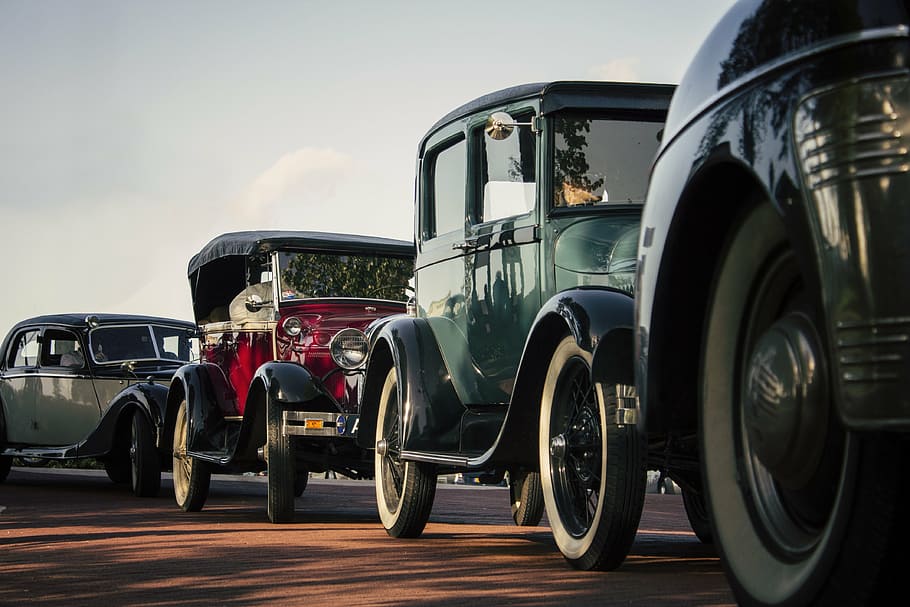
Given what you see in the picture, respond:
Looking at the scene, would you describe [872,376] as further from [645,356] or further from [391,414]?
[391,414]

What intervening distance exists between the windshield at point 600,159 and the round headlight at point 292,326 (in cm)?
435

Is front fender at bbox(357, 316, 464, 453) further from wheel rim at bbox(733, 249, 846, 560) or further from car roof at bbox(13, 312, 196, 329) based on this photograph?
car roof at bbox(13, 312, 196, 329)

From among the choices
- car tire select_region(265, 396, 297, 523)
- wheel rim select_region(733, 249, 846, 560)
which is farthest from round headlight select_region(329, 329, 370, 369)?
wheel rim select_region(733, 249, 846, 560)

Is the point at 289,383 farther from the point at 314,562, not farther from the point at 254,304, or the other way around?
the point at 314,562

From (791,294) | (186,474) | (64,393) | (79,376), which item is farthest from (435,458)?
(64,393)

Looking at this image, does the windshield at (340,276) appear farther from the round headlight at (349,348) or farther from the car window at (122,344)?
the car window at (122,344)

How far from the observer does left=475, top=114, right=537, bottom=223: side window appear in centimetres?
709

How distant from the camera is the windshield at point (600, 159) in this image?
273 inches

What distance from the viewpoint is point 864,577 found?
106 inches

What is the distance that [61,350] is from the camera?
49.8 ft

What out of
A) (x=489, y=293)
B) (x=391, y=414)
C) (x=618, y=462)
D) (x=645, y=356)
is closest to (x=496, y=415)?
(x=489, y=293)

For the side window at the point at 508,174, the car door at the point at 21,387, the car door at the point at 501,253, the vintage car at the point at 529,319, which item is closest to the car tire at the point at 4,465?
the car door at the point at 21,387

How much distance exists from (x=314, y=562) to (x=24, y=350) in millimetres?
10200

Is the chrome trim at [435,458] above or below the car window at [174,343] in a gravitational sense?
below
